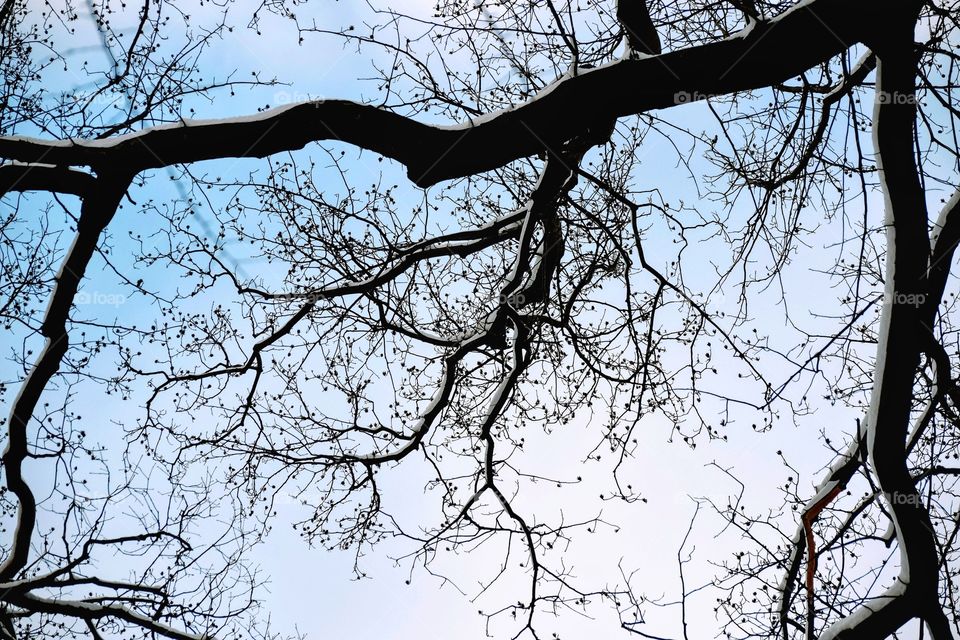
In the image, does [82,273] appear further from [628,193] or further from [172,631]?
[628,193]

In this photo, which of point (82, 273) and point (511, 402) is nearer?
point (82, 273)

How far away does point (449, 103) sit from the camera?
5395 millimetres

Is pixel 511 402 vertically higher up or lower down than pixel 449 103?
lower down

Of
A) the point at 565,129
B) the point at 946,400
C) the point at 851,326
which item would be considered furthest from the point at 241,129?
the point at 946,400

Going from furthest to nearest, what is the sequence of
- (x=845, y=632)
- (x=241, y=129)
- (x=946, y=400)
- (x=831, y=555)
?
(x=946, y=400) < (x=831, y=555) < (x=845, y=632) < (x=241, y=129)

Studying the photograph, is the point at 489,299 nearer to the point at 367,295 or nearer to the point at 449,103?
the point at 367,295

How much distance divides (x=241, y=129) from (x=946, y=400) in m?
5.18

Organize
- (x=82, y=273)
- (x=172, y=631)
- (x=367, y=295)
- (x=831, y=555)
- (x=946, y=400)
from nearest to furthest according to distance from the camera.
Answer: (x=82, y=273)
(x=831, y=555)
(x=946, y=400)
(x=367, y=295)
(x=172, y=631)

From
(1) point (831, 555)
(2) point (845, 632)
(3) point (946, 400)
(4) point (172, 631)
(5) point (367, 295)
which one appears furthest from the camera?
(4) point (172, 631)

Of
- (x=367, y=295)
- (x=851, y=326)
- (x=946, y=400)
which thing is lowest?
(x=946, y=400)

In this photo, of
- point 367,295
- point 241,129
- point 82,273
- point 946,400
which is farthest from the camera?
point 367,295

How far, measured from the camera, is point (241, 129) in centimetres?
374

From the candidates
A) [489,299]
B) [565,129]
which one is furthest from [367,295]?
[565,129]

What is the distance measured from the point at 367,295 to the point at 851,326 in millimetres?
3561
